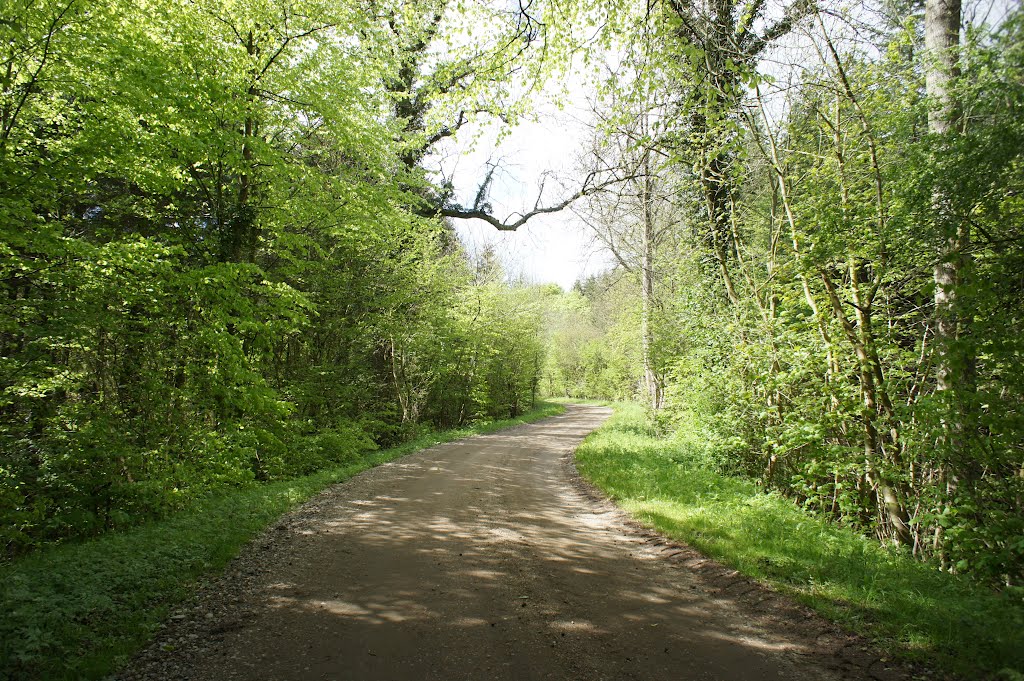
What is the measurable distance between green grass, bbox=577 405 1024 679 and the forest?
0.58m

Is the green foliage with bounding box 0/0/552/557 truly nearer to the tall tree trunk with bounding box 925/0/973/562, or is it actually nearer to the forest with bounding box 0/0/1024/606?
the forest with bounding box 0/0/1024/606

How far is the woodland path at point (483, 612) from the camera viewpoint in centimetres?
360

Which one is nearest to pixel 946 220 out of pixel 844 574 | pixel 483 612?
pixel 844 574

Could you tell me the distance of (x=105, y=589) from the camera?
4.45m

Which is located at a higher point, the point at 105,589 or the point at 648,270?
the point at 648,270

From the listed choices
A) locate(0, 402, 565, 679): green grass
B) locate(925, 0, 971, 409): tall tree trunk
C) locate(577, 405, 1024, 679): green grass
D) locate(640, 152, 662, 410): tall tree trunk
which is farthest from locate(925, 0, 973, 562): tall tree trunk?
locate(640, 152, 662, 410): tall tree trunk

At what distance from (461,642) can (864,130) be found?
7.36 metres

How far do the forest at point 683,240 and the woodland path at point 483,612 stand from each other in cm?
235

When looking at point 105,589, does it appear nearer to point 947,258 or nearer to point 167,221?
point 947,258

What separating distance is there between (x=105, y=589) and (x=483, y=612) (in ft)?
11.1

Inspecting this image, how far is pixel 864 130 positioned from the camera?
6285 mm

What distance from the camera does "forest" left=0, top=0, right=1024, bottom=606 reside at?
4844mm

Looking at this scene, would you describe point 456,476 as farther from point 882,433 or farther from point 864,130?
point 864,130

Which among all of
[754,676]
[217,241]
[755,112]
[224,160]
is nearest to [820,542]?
[754,676]
